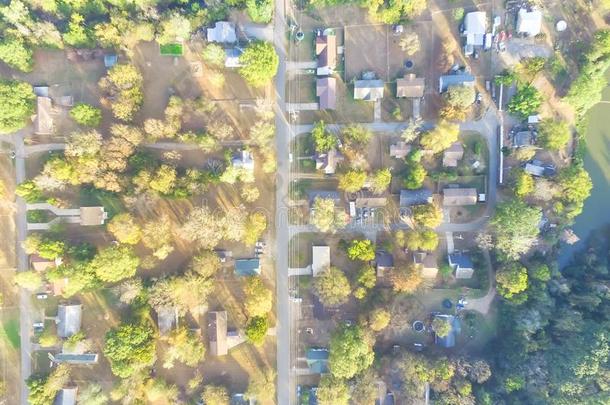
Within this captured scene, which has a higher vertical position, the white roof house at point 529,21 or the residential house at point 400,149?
the white roof house at point 529,21

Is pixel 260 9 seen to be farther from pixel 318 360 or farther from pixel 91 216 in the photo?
pixel 318 360

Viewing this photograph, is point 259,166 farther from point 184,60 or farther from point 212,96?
point 184,60

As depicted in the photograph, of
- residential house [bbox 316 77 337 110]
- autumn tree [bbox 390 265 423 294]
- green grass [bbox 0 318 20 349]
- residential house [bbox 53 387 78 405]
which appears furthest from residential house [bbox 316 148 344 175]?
green grass [bbox 0 318 20 349]

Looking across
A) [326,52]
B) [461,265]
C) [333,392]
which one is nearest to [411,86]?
[326,52]

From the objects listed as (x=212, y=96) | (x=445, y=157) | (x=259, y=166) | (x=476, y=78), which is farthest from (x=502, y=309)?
(x=212, y=96)

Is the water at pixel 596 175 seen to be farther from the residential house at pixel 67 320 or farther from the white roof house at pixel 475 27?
the residential house at pixel 67 320

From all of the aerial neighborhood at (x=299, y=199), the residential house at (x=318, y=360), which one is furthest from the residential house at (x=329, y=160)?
the residential house at (x=318, y=360)
